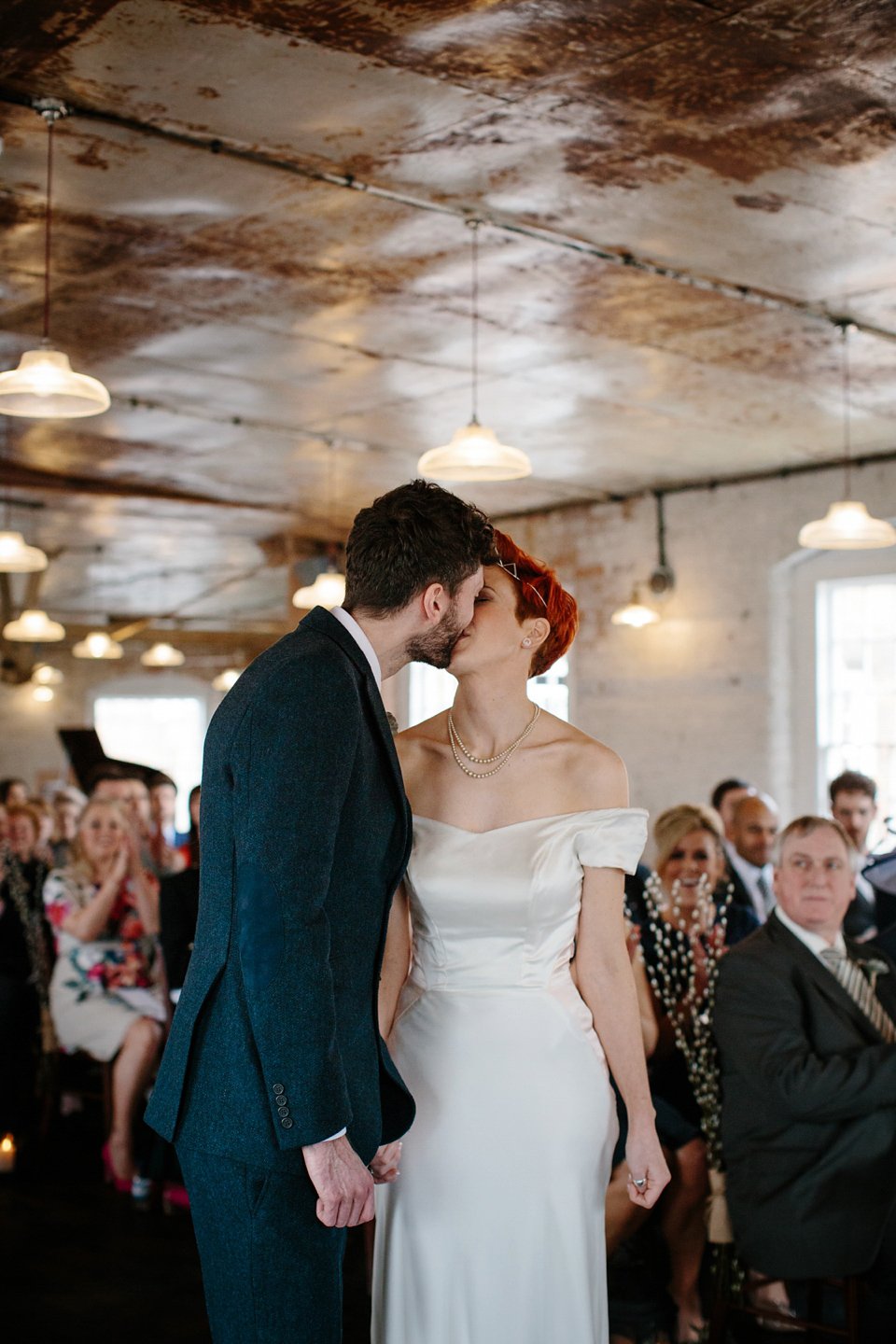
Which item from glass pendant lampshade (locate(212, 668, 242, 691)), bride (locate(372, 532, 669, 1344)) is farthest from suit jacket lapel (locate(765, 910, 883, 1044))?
glass pendant lampshade (locate(212, 668, 242, 691))

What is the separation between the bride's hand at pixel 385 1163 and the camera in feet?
7.39

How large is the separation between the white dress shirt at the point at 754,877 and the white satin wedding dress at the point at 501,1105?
12.7ft

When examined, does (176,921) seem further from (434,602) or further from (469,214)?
(434,602)

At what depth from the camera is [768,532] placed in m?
9.73

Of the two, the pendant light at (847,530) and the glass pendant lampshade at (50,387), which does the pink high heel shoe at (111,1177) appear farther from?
the pendant light at (847,530)

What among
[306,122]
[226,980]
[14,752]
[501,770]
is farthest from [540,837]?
[14,752]

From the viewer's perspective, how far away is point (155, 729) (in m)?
23.2

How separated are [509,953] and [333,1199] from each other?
0.69 meters

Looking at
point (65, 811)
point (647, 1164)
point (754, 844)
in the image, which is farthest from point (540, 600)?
point (65, 811)

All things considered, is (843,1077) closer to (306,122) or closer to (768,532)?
(306,122)

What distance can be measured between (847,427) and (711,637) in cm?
228

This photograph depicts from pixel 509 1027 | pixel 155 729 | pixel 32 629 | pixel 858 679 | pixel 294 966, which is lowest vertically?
pixel 509 1027

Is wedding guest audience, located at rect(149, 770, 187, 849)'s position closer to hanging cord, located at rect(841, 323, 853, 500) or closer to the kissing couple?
hanging cord, located at rect(841, 323, 853, 500)

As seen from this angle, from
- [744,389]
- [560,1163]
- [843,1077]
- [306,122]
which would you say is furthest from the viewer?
[744,389]
